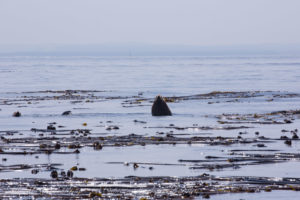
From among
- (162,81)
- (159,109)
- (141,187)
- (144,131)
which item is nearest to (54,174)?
(141,187)

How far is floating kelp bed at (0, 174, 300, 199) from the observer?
1512 centimetres

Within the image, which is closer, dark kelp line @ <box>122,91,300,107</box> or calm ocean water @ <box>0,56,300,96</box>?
dark kelp line @ <box>122,91,300,107</box>

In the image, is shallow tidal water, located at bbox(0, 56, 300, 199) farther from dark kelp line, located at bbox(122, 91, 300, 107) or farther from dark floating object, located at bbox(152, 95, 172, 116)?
dark floating object, located at bbox(152, 95, 172, 116)

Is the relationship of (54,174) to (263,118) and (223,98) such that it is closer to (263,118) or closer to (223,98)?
(263,118)

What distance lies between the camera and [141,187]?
15969 millimetres

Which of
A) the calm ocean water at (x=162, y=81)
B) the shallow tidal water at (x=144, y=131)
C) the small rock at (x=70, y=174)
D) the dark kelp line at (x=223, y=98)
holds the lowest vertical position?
the small rock at (x=70, y=174)

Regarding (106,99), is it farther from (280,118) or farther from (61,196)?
(61,196)

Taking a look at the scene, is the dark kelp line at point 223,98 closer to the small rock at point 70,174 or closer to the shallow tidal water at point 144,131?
the shallow tidal water at point 144,131

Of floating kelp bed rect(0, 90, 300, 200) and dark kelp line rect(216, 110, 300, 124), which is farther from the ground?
dark kelp line rect(216, 110, 300, 124)

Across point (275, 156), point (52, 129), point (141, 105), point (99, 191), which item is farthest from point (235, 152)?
point (141, 105)

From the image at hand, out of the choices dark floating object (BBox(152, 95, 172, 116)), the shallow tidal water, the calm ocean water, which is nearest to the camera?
the shallow tidal water

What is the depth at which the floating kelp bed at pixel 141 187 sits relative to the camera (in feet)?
49.6

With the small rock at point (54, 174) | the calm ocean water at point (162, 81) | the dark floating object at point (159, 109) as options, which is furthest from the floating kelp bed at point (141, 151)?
the calm ocean water at point (162, 81)

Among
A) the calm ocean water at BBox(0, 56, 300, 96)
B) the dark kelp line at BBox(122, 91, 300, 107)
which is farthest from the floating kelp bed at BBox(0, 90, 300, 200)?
the calm ocean water at BBox(0, 56, 300, 96)
